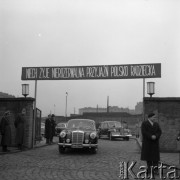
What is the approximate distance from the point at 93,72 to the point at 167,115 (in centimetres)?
432

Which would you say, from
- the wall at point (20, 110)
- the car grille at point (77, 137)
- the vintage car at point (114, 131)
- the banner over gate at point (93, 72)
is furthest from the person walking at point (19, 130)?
the vintage car at point (114, 131)

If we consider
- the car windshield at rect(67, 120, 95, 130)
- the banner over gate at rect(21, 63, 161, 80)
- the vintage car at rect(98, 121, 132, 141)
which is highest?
the banner over gate at rect(21, 63, 161, 80)

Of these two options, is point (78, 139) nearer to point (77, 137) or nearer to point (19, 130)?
point (77, 137)

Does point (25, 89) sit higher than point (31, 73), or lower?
lower

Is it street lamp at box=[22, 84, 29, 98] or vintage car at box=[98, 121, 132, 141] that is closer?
street lamp at box=[22, 84, 29, 98]

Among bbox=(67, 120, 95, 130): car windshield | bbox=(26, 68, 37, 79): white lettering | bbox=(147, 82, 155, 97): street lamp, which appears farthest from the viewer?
bbox=(26, 68, 37, 79): white lettering

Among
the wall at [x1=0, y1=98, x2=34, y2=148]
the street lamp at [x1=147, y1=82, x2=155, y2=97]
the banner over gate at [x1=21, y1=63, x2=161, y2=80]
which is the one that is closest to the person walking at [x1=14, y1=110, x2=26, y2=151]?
the wall at [x1=0, y1=98, x2=34, y2=148]

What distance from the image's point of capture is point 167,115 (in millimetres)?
16156

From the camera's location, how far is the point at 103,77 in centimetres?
1730

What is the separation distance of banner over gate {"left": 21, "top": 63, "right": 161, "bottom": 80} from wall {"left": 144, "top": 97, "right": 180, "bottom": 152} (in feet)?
4.46

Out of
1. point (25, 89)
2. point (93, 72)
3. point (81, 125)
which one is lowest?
point (81, 125)

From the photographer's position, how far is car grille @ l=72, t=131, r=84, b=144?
1427 cm

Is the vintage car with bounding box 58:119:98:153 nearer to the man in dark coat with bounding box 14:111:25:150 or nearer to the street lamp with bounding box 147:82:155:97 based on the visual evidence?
the man in dark coat with bounding box 14:111:25:150

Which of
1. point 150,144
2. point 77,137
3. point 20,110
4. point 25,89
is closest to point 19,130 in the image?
point 20,110
